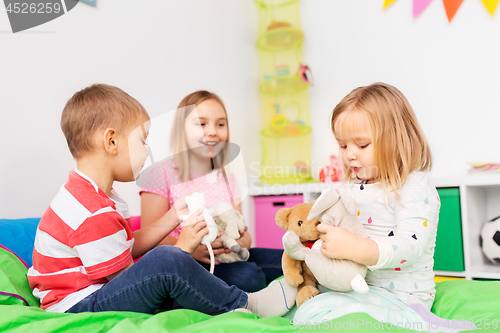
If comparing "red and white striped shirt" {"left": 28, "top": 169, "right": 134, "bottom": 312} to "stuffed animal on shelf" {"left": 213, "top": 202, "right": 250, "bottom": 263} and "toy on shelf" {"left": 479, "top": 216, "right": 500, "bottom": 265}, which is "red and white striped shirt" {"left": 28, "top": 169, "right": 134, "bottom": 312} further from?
"toy on shelf" {"left": 479, "top": 216, "right": 500, "bottom": 265}

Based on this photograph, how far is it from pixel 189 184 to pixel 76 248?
0.29m

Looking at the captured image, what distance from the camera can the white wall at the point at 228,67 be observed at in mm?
1235

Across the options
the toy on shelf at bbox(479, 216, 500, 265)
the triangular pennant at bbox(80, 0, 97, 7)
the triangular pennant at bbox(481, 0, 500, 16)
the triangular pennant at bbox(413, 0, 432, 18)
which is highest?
the triangular pennant at bbox(413, 0, 432, 18)

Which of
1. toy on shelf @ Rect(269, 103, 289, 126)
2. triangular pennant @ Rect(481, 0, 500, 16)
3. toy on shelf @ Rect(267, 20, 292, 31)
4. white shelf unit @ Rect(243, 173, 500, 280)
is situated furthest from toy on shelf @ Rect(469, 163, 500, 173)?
toy on shelf @ Rect(267, 20, 292, 31)

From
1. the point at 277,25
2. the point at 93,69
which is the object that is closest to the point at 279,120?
the point at 277,25

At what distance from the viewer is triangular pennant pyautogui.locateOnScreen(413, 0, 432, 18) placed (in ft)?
6.73

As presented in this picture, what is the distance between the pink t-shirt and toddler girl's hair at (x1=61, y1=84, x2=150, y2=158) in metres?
0.13

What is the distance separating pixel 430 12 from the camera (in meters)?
2.04

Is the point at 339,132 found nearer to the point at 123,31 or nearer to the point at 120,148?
the point at 120,148

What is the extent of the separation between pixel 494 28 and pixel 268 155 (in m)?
1.41

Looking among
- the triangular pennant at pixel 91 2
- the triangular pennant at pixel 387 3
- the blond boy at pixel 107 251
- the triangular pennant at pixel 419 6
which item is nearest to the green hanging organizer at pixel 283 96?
the triangular pennant at pixel 387 3

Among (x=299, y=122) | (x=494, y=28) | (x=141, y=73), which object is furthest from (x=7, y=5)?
(x=494, y=28)

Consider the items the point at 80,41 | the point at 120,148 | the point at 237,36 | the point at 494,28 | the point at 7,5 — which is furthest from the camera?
the point at 237,36

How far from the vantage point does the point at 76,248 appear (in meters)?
0.74
